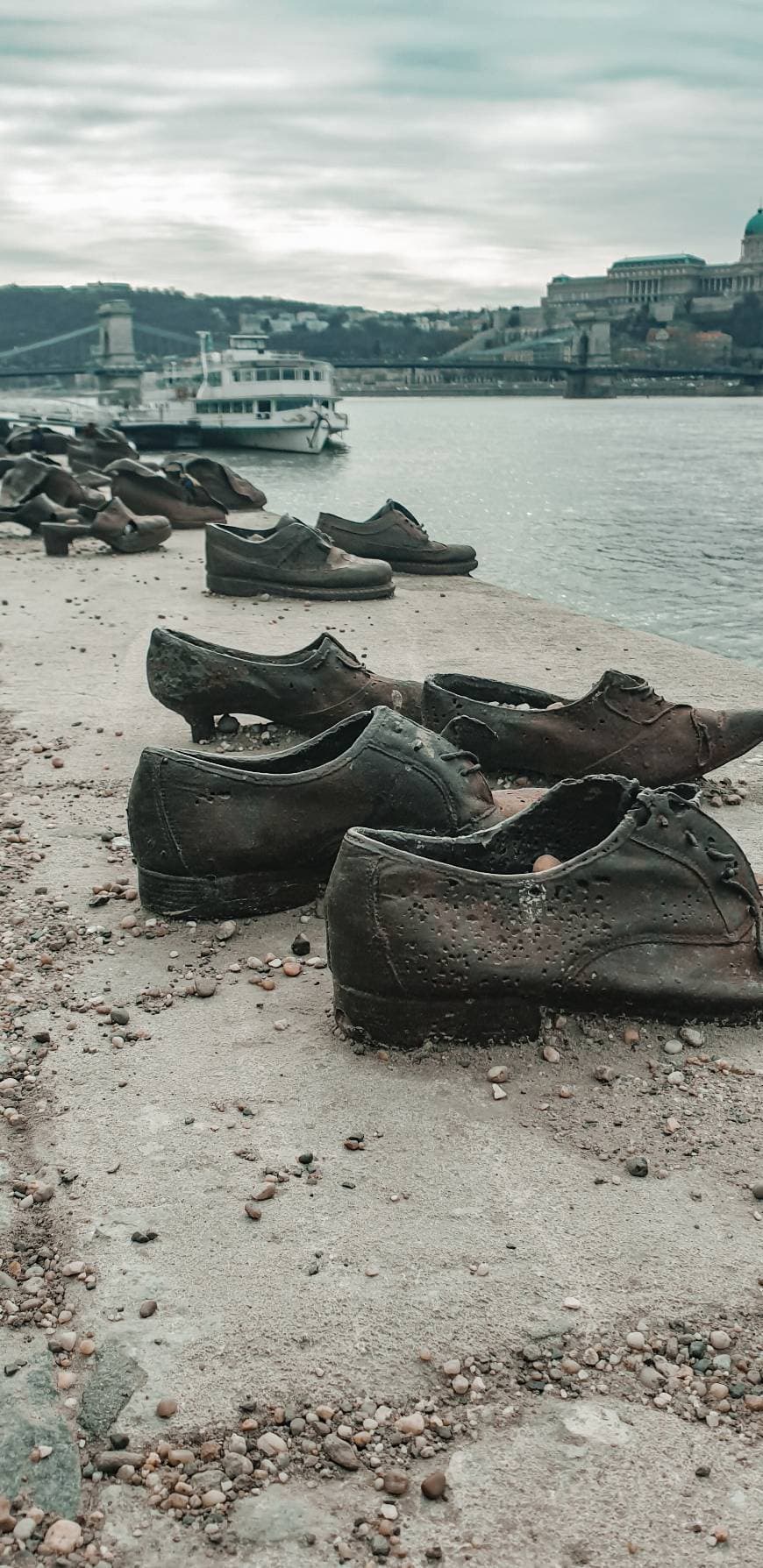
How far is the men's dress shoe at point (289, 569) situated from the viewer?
10570 millimetres

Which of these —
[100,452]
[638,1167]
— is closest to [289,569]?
[638,1167]

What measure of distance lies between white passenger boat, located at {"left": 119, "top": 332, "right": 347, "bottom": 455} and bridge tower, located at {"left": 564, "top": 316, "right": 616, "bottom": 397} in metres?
71.1

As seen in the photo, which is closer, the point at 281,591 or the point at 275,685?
the point at 275,685

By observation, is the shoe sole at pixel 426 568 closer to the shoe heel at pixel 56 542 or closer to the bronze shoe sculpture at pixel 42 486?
the shoe heel at pixel 56 542

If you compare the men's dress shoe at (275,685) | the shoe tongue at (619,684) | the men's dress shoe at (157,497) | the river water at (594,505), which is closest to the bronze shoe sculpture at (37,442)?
the river water at (594,505)

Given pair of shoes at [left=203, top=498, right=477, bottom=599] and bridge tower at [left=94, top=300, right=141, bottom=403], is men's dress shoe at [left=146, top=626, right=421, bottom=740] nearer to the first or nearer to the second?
pair of shoes at [left=203, top=498, right=477, bottom=599]

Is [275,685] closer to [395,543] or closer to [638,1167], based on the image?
[638,1167]

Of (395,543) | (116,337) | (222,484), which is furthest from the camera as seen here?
(116,337)

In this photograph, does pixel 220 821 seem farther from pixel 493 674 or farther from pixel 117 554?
pixel 117 554

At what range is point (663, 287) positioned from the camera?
146250 mm

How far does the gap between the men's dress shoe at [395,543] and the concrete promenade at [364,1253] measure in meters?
8.61

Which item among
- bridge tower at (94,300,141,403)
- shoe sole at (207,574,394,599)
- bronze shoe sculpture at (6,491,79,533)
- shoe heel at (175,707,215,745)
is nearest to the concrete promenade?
shoe heel at (175,707,215,745)

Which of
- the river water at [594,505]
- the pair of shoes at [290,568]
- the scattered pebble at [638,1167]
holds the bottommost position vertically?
the river water at [594,505]

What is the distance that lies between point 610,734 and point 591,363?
120866 mm
